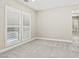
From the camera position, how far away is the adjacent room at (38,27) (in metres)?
3.17

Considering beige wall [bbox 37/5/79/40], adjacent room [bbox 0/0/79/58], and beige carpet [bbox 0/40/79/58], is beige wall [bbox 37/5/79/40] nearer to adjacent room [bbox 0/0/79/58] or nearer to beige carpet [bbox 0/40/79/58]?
adjacent room [bbox 0/0/79/58]

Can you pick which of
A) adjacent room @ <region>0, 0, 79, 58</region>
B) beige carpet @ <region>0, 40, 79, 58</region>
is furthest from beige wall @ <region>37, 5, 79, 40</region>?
beige carpet @ <region>0, 40, 79, 58</region>

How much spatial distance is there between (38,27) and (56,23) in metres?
1.63

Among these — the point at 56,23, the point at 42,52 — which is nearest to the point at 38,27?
the point at 56,23

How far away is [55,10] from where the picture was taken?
5.48m

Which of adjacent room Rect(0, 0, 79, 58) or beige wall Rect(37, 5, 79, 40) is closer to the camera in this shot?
adjacent room Rect(0, 0, 79, 58)

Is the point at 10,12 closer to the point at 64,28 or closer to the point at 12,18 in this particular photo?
the point at 12,18

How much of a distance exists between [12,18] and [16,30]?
0.73m

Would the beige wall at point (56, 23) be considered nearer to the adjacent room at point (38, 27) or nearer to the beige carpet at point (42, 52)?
the adjacent room at point (38, 27)

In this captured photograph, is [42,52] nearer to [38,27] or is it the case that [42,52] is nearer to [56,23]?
[56,23]

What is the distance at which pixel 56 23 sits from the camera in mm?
5492

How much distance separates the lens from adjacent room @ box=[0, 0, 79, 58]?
10.4 feet

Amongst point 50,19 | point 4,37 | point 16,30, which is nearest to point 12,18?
point 16,30

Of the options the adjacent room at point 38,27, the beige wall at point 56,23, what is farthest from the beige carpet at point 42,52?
the beige wall at point 56,23
